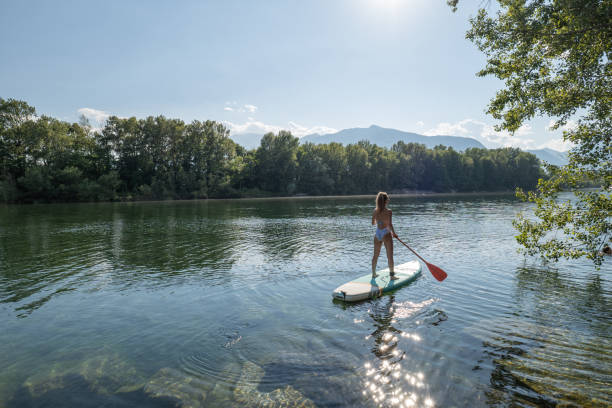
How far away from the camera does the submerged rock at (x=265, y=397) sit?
199 inches

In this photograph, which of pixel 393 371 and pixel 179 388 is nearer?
pixel 179 388

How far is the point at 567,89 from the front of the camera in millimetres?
10297

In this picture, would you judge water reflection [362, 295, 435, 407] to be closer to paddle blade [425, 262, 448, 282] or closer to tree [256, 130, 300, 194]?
paddle blade [425, 262, 448, 282]

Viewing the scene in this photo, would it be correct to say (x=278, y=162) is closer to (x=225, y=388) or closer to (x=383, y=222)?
(x=383, y=222)

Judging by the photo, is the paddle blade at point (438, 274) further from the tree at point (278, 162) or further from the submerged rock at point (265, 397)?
the tree at point (278, 162)

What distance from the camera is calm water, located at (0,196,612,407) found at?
212 inches

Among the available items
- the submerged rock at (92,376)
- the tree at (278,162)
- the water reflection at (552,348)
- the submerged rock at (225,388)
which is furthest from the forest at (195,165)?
the water reflection at (552,348)

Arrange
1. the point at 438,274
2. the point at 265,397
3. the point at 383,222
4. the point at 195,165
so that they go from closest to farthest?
the point at 265,397
the point at 383,222
the point at 438,274
the point at 195,165

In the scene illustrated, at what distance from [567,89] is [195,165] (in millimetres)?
95677

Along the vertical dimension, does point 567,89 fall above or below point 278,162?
below

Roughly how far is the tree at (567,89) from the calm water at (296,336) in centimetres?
238

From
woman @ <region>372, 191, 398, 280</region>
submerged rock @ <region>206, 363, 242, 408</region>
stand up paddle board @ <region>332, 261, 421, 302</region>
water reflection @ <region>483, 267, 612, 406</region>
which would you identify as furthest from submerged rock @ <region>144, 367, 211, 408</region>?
woman @ <region>372, 191, 398, 280</region>

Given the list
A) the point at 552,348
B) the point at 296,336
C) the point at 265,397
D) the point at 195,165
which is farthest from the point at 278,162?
the point at 265,397

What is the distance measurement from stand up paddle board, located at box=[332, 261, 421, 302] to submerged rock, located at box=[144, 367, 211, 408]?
4.77m
